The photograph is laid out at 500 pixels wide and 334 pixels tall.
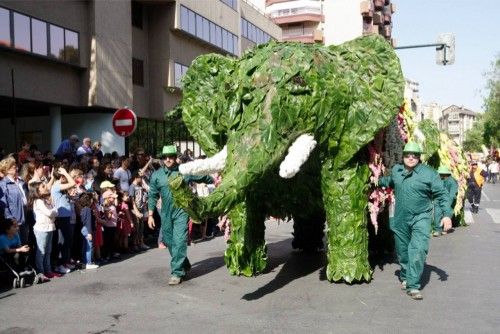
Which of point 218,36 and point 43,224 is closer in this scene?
point 43,224

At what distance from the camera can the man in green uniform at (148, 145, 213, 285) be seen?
23.7ft

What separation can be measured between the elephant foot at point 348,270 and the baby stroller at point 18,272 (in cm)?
374

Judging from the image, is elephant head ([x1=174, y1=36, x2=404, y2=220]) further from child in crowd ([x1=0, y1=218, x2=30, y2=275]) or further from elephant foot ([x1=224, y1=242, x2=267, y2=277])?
child in crowd ([x1=0, y1=218, x2=30, y2=275])

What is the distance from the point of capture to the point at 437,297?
6277mm

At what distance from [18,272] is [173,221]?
2051mm

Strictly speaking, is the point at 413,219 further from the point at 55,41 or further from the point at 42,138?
the point at 42,138

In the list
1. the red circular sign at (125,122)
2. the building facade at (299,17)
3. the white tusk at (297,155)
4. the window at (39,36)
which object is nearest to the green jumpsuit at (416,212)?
the white tusk at (297,155)

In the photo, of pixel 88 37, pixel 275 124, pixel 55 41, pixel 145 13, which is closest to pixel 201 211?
pixel 275 124

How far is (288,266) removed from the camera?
8.19 metres

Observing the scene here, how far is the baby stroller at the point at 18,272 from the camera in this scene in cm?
710

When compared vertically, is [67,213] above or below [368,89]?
below

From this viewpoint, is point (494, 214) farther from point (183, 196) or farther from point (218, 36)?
point (218, 36)

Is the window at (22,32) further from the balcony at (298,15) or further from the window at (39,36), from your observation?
the balcony at (298,15)

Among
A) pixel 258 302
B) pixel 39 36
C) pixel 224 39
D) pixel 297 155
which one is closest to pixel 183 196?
pixel 297 155
